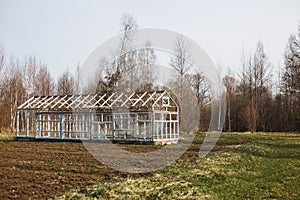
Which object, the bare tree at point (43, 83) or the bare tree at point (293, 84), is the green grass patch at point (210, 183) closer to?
the bare tree at point (293, 84)

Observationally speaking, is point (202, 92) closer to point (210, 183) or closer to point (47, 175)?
point (210, 183)

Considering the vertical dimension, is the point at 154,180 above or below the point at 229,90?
below

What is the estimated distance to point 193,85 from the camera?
3894 cm

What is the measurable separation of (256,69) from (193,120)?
1349 cm

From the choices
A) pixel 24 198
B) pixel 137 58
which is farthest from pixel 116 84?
pixel 24 198

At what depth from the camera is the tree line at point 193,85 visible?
29375 millimetres

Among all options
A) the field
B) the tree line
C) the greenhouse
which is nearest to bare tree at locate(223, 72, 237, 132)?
the tree line

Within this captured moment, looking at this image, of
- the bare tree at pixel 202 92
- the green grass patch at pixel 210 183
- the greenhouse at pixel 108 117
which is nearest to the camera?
the green grass patch at pixel 210 183

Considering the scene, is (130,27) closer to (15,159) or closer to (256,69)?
(256,69)

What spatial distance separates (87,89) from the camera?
3334 centimetres

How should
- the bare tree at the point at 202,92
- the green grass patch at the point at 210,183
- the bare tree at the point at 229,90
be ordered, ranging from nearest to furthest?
the green grass patch at the point at 210,183
the bare tree at the point at 202,92
the bare tree at the point at 229,90

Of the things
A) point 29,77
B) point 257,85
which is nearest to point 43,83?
point 29,77

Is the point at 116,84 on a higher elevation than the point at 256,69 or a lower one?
lower

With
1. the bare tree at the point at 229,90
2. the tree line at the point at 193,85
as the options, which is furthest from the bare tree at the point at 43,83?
the bare tree at the point at 229,90
